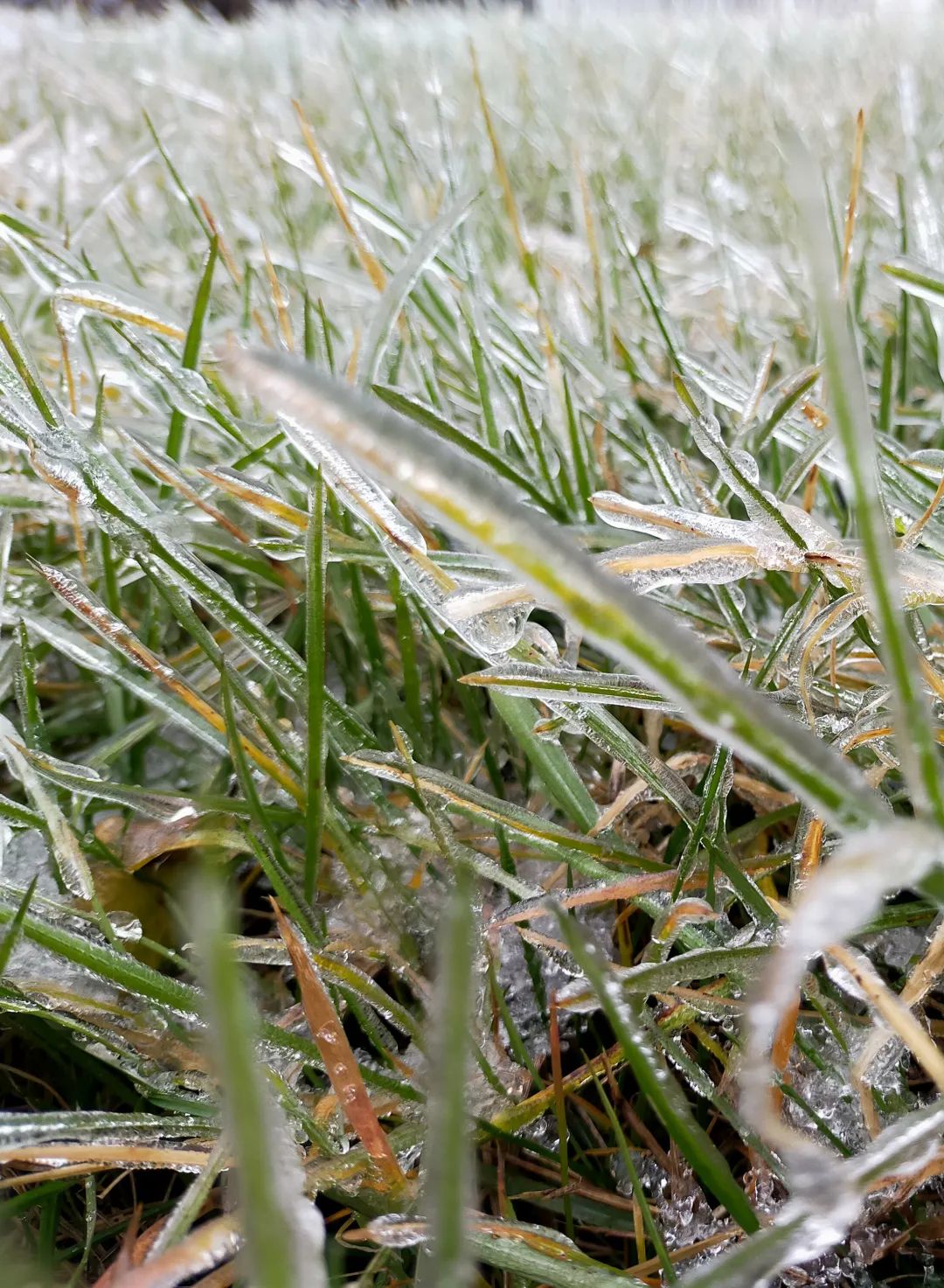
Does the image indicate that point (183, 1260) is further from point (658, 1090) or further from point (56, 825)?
point (56, 825)

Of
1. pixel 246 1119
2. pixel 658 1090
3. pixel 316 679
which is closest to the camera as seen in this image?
pixel 246 1119

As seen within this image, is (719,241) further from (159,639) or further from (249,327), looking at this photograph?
(159,639)

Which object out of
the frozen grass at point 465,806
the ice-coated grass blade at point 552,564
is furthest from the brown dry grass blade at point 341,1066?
the ice-coated grass blade at point 552,564

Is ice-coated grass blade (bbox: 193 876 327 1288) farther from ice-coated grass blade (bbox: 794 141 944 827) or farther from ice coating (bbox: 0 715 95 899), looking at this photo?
ice coating (bbox: 0 715 95 899)

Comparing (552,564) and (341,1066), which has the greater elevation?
(552,564)

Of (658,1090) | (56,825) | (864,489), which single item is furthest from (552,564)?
(56,825)

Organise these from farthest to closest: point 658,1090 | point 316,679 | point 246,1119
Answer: point 316,679 < point 658,1090 < point 246,1119

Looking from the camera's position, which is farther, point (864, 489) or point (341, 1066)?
point (341, 1066)

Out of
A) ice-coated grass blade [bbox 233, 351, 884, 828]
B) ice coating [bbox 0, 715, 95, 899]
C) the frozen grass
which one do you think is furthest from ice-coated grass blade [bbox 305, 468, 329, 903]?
ice-coated grass blade [bbox 233, 351, 884, 828]

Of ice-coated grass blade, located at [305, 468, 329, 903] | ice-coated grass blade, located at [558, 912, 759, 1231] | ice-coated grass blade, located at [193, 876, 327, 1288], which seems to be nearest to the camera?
ice-coated grass blade, located at [193, 876, 327, 1288]
